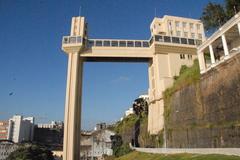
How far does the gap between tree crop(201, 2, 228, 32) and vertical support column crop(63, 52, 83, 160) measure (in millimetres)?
25300

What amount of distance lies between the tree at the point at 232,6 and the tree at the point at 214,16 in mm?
2905

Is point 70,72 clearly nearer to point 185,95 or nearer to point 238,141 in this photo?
point 185,95

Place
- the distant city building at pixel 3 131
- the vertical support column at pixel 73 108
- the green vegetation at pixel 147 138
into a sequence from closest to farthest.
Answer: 1. the green vegetation at pixel 147 138
2. the vertical support column at pixel 73 108
3. the distant city building at pixel 3 131

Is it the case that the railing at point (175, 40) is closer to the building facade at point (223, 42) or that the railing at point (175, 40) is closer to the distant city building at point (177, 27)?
the distant city building at point (177, 27)

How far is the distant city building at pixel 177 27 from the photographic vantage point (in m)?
53.8

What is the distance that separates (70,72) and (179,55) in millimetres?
21593

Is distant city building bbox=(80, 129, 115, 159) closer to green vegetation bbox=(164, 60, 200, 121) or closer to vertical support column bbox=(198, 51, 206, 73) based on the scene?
green vegetation bbox=(164, 60, 200, 121)

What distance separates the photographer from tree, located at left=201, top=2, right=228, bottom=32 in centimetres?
4303

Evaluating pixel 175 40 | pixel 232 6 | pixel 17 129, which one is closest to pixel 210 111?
pixel 232 6

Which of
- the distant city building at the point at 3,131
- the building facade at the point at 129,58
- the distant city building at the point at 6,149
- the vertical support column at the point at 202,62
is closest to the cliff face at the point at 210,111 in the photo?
the vertical support column at the point at 202,62

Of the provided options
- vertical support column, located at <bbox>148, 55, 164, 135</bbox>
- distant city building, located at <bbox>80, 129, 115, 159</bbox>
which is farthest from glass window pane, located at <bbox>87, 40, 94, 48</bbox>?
distant city building, located at <bbox>80, 129, 115, 159</bbox>

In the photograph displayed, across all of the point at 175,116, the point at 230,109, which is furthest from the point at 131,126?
the point at 230,109

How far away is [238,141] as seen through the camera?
2175cm

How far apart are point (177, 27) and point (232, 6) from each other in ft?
55.7
